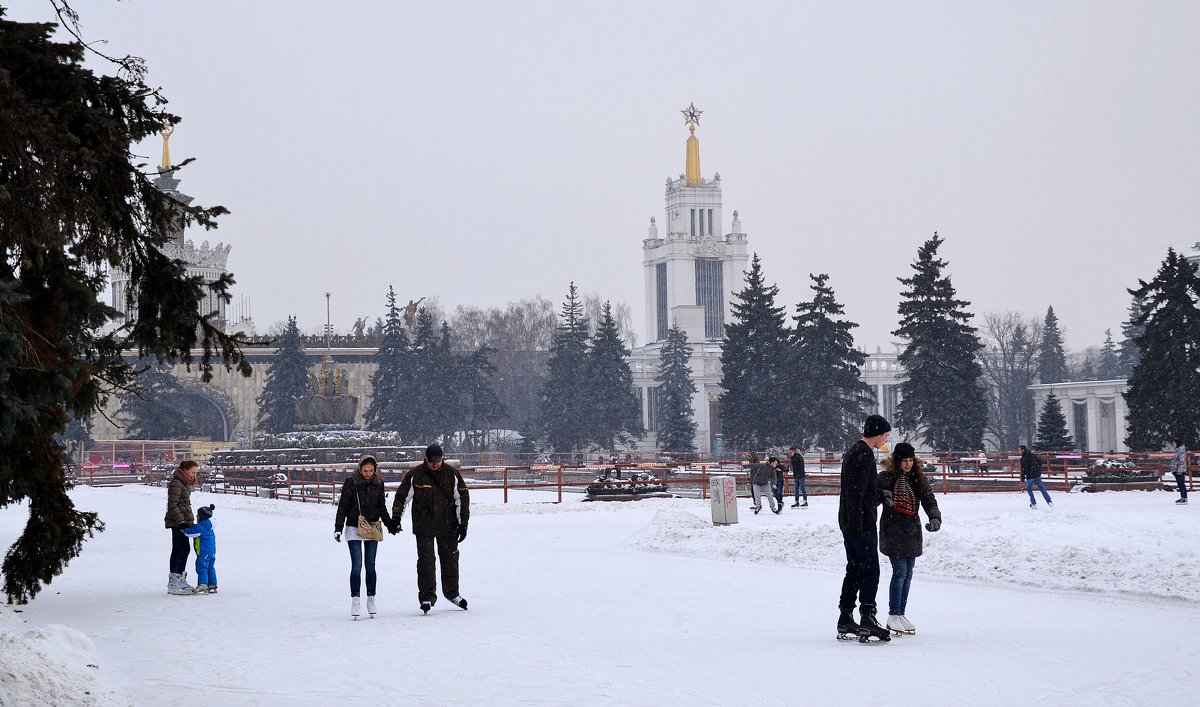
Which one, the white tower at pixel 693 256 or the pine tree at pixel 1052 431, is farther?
the white tower at pixel 693 256

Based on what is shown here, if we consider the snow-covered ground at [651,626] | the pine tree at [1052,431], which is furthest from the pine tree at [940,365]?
the snow-covered ground at [651,626]

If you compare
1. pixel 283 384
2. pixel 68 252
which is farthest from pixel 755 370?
pixel 68 252

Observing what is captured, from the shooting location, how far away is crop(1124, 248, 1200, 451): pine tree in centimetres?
4456

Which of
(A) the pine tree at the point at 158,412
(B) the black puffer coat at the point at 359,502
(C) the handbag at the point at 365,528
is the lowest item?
(C) the handbag at the point at 365,528

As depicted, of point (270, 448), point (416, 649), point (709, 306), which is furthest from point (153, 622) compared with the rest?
point (709, 306)

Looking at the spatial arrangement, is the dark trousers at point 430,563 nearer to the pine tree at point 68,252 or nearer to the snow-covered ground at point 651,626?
the snow-covered ground at point 651,626

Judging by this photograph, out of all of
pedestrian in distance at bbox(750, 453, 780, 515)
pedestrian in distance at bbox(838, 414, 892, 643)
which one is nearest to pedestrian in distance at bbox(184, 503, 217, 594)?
pedestrian in distance at bbox(838, 414, 892, 643)

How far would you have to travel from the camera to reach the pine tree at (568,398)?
78.4 meters

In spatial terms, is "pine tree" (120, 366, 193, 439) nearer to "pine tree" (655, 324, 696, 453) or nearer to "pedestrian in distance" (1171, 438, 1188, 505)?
"pine tree" (655, 324, 696, 453)

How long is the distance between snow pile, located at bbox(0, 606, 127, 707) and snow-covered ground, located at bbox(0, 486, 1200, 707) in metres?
0.02

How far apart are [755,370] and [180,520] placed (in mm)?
52948

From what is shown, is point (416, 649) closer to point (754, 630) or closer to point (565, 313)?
point (754, 630)

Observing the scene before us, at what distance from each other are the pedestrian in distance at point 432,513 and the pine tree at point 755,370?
5199 centimetres

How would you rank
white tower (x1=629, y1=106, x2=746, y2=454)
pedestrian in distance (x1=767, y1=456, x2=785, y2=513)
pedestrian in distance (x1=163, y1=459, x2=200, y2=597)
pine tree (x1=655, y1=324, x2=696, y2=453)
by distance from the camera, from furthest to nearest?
white tower (x1=629, y1=106, x2=746, y2=454)
pine tree (x1=655, y1=324, x2=696, y2=453)
pedestrian in distance (x1=767, y1=456, x2=785, y2=513)
pedestrian in distance (x1=163, y1=459, x2=200, y2=597)
